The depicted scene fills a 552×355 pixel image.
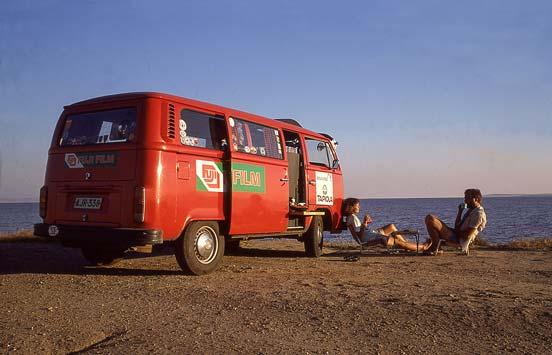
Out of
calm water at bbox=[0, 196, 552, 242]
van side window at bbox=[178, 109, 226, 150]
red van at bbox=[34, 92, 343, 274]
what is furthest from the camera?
calm water at bbox=[0, 196, 552, 242]

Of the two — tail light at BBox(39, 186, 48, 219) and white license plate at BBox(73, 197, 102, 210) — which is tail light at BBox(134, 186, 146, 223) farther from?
tail light at BBox(39, 186, 48, 219)

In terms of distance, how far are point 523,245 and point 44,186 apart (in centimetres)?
1022

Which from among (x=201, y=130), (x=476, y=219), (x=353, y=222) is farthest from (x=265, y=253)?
(x=201, y=130)

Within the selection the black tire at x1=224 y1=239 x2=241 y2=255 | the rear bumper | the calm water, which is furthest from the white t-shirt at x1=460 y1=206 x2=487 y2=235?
the calm water

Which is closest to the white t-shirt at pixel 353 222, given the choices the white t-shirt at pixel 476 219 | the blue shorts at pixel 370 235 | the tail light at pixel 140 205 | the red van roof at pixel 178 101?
the blue shorts at pixel 370 235

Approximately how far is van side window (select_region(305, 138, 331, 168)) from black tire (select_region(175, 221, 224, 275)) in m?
3.63

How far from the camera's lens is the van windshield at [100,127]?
276 inches

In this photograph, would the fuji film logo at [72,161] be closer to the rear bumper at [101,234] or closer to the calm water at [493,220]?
the rear bumper at [101,234]

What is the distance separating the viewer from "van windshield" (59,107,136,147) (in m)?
7.01

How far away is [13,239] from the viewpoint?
45.5 ft

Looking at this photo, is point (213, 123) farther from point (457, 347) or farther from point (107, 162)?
point (457, 347)

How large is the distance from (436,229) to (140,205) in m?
5.92

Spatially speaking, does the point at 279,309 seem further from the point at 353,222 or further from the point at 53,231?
the point at 353,222

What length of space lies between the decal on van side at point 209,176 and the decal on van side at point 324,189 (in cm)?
345
